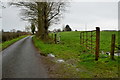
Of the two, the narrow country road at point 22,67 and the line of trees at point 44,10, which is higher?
the line of trees at point 44,10

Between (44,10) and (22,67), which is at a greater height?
(44,10)

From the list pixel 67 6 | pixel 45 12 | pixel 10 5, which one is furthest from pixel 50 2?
pixel 10 5

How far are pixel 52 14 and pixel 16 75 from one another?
1597 centimetres

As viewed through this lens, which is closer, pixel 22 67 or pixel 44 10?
pixel 22 67

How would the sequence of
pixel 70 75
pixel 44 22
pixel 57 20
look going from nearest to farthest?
pixel 70 75 < pixel 44 22 < pixel 57 20

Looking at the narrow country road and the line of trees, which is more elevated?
A: the line of trees

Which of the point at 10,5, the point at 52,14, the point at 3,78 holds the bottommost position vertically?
the point at 3,78

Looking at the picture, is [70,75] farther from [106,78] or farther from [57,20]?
[57,20]

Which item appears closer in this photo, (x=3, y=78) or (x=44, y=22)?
(x=3, y=78)

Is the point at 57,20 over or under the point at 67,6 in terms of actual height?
under

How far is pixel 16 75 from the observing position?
430 cm

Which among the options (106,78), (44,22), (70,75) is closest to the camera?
(106,78)

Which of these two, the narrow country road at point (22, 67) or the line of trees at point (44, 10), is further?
the line of trees at point (44, 10)

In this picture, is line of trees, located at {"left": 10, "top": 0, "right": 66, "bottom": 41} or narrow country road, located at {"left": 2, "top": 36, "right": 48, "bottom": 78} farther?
line of trees, located at {"left": 10, "top": 0, "right": 66, "bottom": 41}
